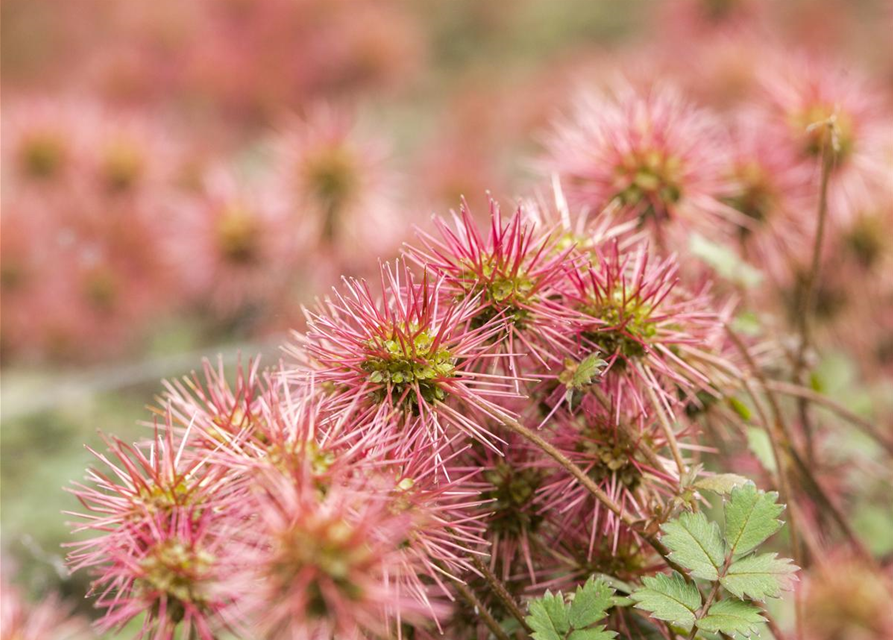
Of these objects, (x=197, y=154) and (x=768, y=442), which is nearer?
(x=768, y=442)

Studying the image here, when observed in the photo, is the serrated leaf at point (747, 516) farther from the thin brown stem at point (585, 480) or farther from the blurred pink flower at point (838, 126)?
the blurred pink flower at point (838, 126)

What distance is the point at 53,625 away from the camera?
71 centimetres

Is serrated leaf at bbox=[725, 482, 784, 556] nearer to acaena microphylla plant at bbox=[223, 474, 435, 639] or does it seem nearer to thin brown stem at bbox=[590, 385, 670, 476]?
thin brown stem at bbox=[590, 385, 670, 476]

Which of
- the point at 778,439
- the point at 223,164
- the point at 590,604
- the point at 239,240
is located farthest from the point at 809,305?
the point at 223,164

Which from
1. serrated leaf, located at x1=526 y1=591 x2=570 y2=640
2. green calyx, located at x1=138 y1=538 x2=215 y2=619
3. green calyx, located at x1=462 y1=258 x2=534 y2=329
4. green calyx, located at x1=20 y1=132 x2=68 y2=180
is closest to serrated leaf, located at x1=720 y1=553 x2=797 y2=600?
serrated leaf, located at x1=526 y1=591 x2=570 y2=640

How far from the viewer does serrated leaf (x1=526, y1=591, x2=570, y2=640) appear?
490 mm

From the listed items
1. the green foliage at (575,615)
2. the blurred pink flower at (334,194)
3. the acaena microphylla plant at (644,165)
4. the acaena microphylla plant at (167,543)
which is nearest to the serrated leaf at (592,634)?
the green foliage at (575,615)

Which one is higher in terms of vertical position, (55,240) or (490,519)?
(55,240)

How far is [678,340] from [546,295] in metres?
0.10

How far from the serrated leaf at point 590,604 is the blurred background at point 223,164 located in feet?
1.32

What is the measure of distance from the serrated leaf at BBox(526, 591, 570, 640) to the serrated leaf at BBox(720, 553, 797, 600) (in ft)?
0.33

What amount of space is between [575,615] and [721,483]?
0.41 ft

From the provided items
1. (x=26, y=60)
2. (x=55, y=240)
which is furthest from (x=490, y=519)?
(x=26, y=60)

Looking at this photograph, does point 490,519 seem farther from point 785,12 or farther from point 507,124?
point 785,12
